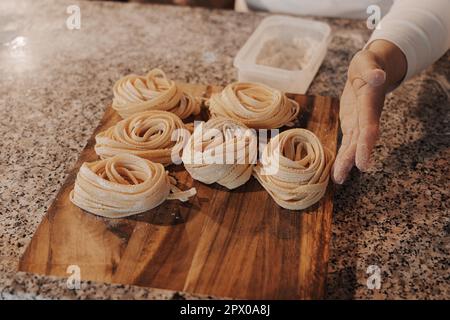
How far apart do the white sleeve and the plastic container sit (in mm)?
313

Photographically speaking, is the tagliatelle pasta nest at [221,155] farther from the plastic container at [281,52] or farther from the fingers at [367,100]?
the plastic container at [281,52]

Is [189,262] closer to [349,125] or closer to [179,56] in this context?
[349,125]

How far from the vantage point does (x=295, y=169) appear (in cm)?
162

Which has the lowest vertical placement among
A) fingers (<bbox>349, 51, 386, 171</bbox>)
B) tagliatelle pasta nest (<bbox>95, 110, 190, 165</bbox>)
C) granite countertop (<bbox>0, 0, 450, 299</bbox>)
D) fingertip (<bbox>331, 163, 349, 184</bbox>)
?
granite countertop (<bbox>0, 0, 450, 299</bbox>)

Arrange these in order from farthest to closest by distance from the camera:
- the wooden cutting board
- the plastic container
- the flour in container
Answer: the flour in container → the plastic container → the wooden cutting board

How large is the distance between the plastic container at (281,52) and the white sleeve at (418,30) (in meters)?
0.31

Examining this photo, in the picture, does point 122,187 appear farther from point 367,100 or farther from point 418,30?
point 418,30

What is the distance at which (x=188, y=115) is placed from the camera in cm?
196

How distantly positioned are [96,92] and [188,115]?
0.49m

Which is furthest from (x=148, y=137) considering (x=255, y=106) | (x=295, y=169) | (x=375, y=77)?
(x=375, y=77)

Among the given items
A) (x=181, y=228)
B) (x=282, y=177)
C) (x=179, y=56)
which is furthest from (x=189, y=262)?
(x=179, y=56)

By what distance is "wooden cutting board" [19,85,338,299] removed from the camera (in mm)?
1373

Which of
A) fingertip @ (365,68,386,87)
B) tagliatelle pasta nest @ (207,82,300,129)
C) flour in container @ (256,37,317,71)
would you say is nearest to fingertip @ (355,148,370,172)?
fingertip @ (365,68,386,87)

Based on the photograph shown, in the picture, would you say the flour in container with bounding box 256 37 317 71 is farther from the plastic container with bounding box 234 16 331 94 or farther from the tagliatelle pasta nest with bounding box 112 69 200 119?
the tagliatelle pasta nest with bounding box 112 69 200 119
